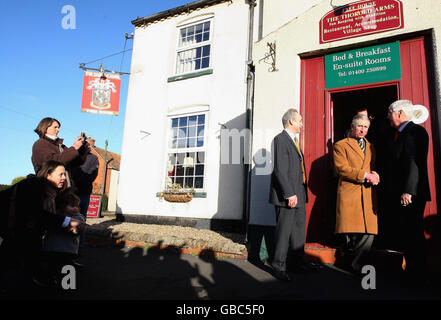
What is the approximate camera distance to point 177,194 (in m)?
7.74

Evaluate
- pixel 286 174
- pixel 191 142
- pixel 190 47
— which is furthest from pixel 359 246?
pixel 190 47

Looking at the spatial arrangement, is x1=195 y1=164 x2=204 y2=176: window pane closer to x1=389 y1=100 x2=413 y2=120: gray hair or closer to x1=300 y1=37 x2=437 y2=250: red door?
x1=300 y1=37 x2=437 y2=250: red door

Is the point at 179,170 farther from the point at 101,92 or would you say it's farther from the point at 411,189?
the point at 411,189

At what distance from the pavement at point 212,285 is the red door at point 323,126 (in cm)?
63

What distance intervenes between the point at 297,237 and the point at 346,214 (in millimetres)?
620

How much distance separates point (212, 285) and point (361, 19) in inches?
161

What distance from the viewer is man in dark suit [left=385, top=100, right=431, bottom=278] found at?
115 inches

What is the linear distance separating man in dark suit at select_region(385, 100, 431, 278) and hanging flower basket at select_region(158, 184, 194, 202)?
203 inches

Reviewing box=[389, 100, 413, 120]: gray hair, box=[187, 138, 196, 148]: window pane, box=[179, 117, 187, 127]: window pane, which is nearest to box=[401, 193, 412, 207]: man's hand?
box=[389, 100, 413, 120]: gray hair

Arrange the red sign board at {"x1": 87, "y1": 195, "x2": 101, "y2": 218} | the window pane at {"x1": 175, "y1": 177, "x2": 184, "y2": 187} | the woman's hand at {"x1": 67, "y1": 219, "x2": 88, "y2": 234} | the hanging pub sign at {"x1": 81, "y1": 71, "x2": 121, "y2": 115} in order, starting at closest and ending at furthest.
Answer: the woman's hand at {"x1": 67, "y1": 219, "x2": 88, "y2": 234} < the window pane at {"x1": 175, "y1": 177, "x2": 184, "y2": 187} < the hanging pub sign at {"x1": 81, "y1": 71, "x2": 121, "y2": 115} < the red sign board at {"x1": 87, "y1": 195, "x2": 101, "y2": 218}

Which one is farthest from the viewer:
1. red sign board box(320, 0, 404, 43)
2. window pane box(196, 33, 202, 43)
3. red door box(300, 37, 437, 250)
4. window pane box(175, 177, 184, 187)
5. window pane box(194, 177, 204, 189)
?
window pane box(196, 33, 202, 43)
